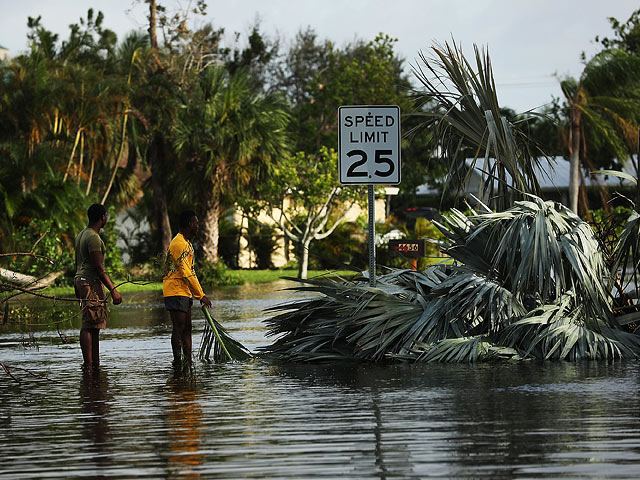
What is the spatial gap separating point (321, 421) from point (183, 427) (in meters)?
0.98

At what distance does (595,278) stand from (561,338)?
789mm

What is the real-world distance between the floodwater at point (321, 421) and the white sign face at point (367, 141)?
230 centimetres

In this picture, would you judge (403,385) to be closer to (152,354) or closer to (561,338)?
(561,338)

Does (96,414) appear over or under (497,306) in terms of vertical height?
under

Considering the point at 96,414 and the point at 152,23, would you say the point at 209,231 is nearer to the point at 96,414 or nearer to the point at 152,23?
the point at 152,23

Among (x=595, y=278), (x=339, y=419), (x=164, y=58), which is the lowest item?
(x=339, y=419)

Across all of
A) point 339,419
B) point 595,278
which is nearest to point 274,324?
point 595,278

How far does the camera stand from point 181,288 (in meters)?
12.7

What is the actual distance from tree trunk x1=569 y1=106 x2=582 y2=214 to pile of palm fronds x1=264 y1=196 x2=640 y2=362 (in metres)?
28.9

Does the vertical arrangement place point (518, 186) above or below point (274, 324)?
above

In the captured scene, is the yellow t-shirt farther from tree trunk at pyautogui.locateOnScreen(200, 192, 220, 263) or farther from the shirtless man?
tree trunk at pyautogui.locateOnScreen(200, 192, 220, 263)

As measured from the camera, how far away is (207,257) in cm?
4006

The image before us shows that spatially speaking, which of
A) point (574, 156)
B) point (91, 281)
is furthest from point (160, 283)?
point (91, 281)

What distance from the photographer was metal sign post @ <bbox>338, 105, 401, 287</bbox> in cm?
1291
